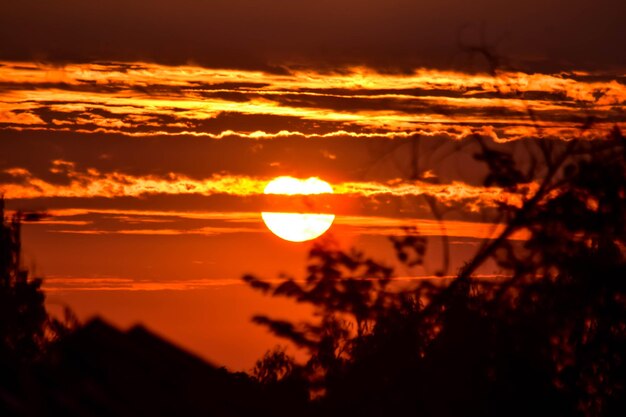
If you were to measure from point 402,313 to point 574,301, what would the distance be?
268 centimetres

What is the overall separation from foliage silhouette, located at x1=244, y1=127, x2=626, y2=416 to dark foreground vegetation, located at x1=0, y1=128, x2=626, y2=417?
2cm

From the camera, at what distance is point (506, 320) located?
1491 cm

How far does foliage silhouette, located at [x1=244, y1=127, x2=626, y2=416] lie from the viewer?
42.9 feet

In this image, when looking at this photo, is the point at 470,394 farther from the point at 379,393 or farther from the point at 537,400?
the point at 379,393

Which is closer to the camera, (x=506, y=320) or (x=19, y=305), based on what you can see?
(x=506, y=320)

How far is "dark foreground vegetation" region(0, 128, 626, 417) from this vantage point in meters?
10.3

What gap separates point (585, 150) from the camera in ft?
41.9

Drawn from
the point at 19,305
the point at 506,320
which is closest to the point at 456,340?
the point at 506,320

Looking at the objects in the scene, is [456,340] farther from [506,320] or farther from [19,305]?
[19,305]

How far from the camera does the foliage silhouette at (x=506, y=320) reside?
1309 cm

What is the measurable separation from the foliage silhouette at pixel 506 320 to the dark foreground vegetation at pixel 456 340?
0.02m

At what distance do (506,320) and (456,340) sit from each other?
72 cm

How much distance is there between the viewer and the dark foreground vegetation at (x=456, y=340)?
1033cm

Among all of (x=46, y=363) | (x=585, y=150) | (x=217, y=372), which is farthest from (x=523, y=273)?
(x=46, y=363)
